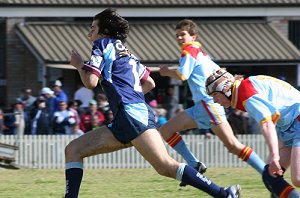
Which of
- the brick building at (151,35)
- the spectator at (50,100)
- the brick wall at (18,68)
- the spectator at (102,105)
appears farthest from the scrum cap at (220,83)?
the brick wall at (18,68)

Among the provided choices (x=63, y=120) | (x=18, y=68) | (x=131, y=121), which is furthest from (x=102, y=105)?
(x=131, y=121)

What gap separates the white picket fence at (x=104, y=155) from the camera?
1712 cm

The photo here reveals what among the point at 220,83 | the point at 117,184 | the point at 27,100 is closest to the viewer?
the point at 220,83

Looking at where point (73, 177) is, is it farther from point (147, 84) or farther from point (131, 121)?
point (147, 84)

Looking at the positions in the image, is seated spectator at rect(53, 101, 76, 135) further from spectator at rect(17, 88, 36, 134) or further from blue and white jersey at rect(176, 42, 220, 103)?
blue and white jersey at rect(176, 42, 220, 103)

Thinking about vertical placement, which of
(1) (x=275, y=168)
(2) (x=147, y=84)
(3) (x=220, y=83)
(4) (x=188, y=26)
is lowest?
(1) (x=275, y=168)

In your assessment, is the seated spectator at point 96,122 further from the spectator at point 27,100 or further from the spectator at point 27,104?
the spectator at point 27,100

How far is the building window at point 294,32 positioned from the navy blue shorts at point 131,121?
16.5 metres

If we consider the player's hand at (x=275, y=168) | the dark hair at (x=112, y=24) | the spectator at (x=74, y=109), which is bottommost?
the player's hand at (x=275, y=168)

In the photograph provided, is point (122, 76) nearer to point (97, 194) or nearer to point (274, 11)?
point (97, 194)

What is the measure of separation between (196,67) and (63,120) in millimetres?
6454

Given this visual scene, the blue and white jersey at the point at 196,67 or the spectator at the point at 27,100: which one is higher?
the spectator at the point at 27,100

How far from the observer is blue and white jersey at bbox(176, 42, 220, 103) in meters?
11.5

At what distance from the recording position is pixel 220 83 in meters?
8.56
